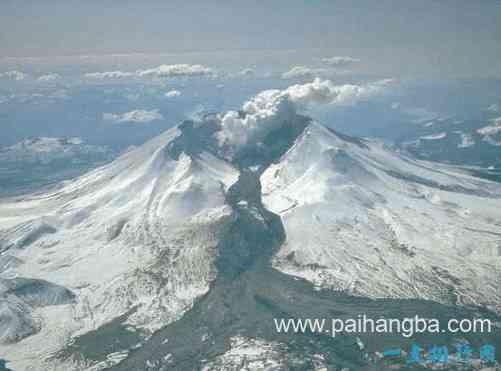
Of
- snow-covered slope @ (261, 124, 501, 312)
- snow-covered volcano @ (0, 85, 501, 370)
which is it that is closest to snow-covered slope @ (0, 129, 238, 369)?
snow-covered volcano @ (0, 85, 501, 370)

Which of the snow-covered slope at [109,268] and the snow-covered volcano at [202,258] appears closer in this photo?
the snow-covered slope at [109,268]

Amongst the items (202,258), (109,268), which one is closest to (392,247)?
(202,258)

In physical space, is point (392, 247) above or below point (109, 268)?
above

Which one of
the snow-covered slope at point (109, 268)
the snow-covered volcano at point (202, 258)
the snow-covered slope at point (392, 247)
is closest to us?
the snow-covered slope at point (109, 268)

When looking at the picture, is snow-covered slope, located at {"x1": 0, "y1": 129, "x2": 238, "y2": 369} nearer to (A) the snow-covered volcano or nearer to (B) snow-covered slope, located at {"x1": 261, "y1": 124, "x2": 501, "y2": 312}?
(A) the snow-covered volcano

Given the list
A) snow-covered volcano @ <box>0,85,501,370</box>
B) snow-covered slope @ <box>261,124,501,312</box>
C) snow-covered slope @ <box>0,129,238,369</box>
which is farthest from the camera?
snow-covered slope @ <box>261,124,501,312</box>

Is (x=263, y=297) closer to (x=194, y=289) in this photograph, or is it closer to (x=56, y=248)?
(x=194, y=289)

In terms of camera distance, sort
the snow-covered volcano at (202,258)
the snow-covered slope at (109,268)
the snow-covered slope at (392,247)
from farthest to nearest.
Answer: the snow-covered slope at (392,247)
the snow-covered volcano at (202,258)
the snow-covered slope at (109,268)

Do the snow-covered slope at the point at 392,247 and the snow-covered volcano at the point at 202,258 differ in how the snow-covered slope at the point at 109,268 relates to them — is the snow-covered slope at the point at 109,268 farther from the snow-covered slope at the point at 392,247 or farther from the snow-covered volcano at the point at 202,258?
the snow-covered slope at the point at 392,247

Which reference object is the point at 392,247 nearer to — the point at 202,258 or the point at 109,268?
the point at 202,258

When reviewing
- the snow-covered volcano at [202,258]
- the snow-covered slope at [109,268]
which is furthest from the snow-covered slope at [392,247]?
the snow-covered slope at [109,268]

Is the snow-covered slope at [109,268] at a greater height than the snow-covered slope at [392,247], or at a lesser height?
lesser
